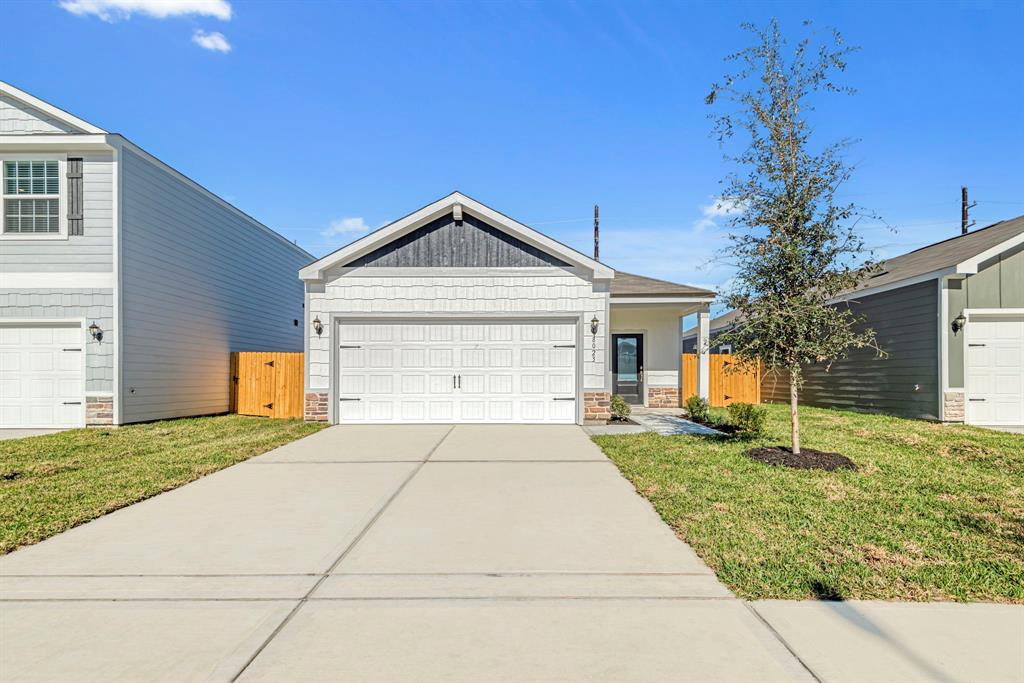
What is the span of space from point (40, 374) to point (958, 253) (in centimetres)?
2000

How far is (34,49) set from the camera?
37.6ft

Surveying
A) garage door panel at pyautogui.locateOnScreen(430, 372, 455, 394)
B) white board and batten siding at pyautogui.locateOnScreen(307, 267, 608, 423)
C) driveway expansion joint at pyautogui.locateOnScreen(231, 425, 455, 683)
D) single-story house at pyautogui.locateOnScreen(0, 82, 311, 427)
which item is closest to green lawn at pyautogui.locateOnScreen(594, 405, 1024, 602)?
driveway expansion joint at pyautogui.locateOnScreen(231, 425, 455, 683)

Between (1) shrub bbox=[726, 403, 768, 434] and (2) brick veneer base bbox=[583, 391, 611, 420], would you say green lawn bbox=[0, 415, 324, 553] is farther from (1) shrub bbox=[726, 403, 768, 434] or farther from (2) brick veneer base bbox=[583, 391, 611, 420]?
(1) shrub bbox=[726, 403, 768, 434]

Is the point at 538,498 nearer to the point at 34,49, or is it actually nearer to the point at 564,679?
the point at 564,679

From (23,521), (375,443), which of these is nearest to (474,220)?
(375,443)

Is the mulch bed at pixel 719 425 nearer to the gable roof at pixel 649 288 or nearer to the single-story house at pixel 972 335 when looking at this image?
the gable roof at pixel 649 288

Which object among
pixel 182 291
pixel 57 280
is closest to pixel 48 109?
pixel 57 280

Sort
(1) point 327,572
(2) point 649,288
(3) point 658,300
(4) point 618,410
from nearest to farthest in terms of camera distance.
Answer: (1) point 327,572, (4) point 618,410, (3) point 658,300, (2) point 649,288

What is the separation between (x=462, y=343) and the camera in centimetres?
1166

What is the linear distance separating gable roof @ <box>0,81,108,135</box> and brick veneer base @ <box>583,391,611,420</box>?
11307 millimetres

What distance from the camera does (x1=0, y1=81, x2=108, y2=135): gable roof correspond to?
11070mm

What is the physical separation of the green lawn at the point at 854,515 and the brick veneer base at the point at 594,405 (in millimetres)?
2470

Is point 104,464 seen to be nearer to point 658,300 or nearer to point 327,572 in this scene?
point 327,572

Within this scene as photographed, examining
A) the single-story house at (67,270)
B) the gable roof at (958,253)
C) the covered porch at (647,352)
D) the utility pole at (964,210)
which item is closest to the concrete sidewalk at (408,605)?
the single-story house at (67,270)
